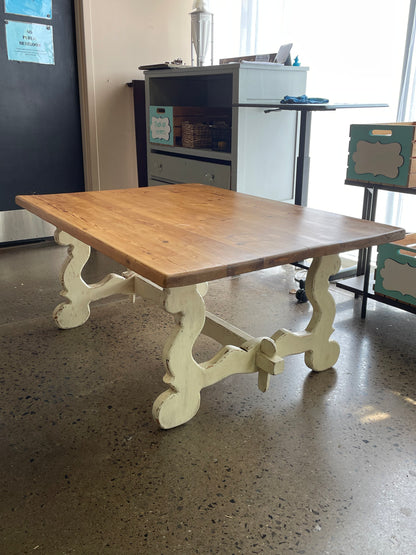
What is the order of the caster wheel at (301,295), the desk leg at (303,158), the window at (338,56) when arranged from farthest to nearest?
1. the window at (338,56)
2. the desk leg at (303,158)
3. the caster wheel at (301,295)

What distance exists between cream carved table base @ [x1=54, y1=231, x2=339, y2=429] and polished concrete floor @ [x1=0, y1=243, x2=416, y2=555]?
7 centimetres

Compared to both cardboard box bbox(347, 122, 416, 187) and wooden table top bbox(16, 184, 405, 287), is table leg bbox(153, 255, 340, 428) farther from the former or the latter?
cardboard box bbox(347, 122, 416, 187)

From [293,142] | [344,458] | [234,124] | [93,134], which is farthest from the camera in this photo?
[93,134]

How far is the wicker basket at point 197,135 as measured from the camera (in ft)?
10.9

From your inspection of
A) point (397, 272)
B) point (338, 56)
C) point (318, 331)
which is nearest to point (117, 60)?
point (338, 56)

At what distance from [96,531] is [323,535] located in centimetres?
53

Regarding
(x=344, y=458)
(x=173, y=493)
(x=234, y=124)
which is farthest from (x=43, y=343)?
(x=234, y=124)

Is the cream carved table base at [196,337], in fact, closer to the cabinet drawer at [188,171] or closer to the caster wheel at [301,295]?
the caster wheel at [301,295]

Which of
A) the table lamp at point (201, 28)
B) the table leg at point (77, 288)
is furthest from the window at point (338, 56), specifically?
the table leg at point (77, 288)

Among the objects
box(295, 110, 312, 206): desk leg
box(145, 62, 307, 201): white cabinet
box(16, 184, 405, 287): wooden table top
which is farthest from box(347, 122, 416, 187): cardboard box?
box(145, 62, 307, 201): white cabinet

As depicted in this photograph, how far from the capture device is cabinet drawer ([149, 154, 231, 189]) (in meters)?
3.10

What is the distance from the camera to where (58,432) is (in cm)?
166

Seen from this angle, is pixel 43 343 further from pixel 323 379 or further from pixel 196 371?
pixel 323 379

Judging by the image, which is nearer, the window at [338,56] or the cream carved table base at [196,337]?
the cream carved table base at [196,337]
